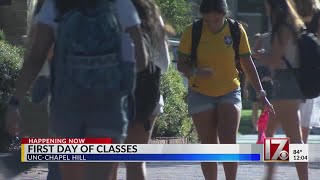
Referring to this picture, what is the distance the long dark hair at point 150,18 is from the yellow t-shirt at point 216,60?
1708 mm

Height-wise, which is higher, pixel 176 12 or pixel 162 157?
pixel 162 157

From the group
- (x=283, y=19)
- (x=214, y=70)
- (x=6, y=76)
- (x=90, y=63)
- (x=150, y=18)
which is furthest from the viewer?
(x=6, y=76)

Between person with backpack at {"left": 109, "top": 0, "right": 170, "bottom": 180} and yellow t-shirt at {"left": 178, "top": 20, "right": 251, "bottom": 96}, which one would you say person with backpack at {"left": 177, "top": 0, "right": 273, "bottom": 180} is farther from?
person with backpack at {"left": 109, "top": 0, "right": 170, "bottom": 180}

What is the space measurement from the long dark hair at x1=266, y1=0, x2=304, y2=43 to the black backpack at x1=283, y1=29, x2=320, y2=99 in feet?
0.25

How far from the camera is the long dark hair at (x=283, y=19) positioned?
25.0 ft

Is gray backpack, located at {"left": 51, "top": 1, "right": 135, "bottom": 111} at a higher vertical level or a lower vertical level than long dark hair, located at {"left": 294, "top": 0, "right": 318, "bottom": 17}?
higher

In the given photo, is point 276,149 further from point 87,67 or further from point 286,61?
point 87,67

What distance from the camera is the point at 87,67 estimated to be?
480 cm

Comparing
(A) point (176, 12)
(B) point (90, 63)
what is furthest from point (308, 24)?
(A) point (176, 12)

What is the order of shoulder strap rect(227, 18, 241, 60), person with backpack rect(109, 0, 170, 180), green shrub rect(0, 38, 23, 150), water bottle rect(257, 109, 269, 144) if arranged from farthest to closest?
green shrub rect(0, 38, 23, 150)
water bottle rect(257, 109, 269, 144)
shoulder strap rect(227, 18, 241, 60)
person with backpack rect(109, 0, 170, 180)

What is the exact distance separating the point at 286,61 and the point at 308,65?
194 mm

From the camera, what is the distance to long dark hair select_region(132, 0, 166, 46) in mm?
5699

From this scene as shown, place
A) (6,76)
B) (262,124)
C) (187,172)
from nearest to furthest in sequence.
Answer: (262,124), (187,172), (6,76)

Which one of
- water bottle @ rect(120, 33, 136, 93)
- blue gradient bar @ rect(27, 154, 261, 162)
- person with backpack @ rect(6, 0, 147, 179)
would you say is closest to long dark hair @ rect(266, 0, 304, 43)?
blue gradient bar @ rect(27, 154, 261, 162)
